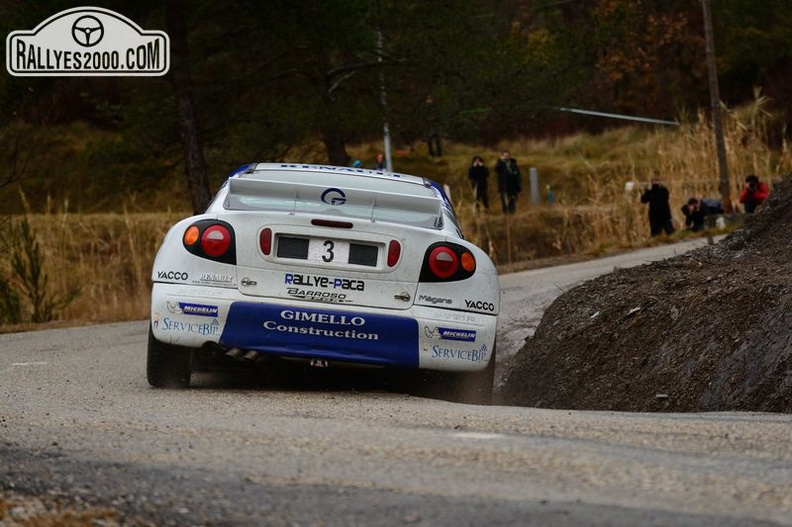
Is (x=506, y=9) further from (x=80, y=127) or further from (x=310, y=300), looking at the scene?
(x=310, y=300)

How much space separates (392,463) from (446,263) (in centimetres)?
337

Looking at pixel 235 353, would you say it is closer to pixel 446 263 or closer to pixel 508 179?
pixel 446 263

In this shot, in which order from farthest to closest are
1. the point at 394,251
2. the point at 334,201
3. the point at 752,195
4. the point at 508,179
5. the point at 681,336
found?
the point at 508,179 → the point at 752,195 → the point at 681,336 → the point at 334,201 → the point at 394,251

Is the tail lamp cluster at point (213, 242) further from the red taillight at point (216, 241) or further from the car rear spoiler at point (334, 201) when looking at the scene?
the car rear spoiler at point (334, 201)

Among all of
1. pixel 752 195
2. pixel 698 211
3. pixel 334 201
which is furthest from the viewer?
pixel 698 211

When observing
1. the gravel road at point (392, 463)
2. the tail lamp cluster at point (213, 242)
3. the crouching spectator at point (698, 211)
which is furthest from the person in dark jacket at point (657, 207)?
the gravel road at point (392, 463)

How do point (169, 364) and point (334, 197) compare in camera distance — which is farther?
point (334, 197)

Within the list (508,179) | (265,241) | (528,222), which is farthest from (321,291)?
(508,179)

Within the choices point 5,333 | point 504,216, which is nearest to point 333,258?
point 5,333

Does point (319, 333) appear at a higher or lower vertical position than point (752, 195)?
lower

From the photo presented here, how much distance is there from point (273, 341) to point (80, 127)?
4716cm

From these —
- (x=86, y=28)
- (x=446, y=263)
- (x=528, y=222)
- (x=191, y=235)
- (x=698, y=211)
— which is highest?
(x=86, y=28)

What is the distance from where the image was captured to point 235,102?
27.6m

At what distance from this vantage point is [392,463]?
199 inches
